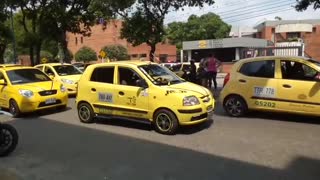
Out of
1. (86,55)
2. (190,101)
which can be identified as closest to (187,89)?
(190,101)

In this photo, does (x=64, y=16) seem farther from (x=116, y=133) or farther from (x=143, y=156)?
(x=143, y=156)

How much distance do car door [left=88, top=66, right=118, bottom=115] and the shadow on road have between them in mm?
1200

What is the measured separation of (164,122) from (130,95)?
3.56 feet

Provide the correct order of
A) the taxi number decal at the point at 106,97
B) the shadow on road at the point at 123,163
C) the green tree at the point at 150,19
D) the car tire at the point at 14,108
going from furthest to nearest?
the green tree at the point at 150,19 < the car tire at the point at 14,108 < the taxi number decal at the point at 106,97 < the shadow on road at the point at 123,163

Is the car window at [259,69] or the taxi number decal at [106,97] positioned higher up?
the car window at [259,69]

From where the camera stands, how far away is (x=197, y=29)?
83188 millimetres

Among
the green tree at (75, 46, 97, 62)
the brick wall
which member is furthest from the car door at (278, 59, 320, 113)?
the green tree at (75, 46, 97, 62)

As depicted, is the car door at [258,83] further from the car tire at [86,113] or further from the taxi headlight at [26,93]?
the taxi headlight at [26,93]

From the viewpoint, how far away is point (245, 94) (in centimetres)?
1141

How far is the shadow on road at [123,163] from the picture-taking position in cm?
667

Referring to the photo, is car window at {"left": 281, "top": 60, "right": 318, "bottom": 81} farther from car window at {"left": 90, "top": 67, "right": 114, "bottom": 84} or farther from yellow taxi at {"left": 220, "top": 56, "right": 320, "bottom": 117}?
car window at {"left": 90, "top": 67, "right": 114, "bottom": 84}

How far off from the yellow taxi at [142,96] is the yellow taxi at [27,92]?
6.96ft

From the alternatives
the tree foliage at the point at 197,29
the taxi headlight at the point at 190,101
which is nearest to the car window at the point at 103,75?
the taxi headlight at the point at 190,101

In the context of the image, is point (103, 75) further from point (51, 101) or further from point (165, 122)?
point (51, 101)
